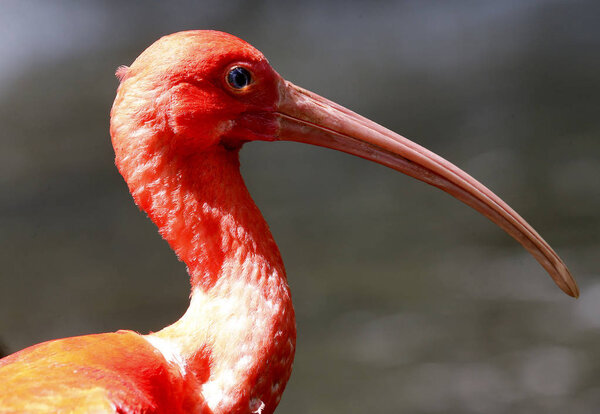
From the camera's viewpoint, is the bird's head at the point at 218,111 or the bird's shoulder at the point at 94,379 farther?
the bird's head at the point at 218,111

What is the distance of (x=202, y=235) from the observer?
187cm

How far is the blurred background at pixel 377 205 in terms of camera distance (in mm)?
5027

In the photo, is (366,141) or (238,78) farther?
(366,141)

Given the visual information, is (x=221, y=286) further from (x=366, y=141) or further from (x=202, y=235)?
(x=366, y=141)

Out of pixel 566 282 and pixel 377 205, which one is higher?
pixel 377 205

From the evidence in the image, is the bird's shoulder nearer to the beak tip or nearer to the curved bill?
the curved bill

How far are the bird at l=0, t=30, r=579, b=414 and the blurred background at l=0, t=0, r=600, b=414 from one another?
2972 millimetres

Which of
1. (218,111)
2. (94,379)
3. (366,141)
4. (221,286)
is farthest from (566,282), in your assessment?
(94,379)

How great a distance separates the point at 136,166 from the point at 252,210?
32 cm

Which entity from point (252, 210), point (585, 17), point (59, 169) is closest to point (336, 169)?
point (59, 169)

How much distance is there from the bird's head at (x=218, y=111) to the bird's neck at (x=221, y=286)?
0.20 ft

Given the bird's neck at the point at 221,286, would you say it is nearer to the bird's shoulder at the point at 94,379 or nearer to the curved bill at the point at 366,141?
the bird's shoulder at the point at 94,379

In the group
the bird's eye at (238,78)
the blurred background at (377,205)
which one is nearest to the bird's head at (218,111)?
the bird's eye at (238,78)

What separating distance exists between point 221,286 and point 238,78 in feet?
1.77
